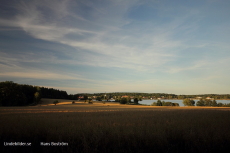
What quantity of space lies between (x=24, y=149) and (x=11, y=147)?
54 centimetres

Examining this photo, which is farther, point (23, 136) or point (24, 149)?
point (23, 136)

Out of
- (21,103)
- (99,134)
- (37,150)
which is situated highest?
(99,134)

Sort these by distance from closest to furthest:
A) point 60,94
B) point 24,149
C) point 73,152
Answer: point 73,152 < point 24,149 < point 60,94

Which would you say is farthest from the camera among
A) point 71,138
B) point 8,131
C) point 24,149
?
point 8,131

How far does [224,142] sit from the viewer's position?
5.56 m

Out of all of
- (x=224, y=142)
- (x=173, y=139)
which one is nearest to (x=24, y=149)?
(x=173, y=139)

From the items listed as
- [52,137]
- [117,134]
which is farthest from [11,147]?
[117,134]

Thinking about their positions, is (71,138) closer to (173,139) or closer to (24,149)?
(24,149)

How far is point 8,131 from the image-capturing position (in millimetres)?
6641

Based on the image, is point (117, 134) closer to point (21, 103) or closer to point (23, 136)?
point (23, 136)

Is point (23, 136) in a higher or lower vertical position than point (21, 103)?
higher

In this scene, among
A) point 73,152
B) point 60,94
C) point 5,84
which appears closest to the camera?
point 73,152

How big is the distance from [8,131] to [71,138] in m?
3.41

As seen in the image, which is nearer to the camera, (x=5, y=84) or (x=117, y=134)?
(x=117, y=134)
